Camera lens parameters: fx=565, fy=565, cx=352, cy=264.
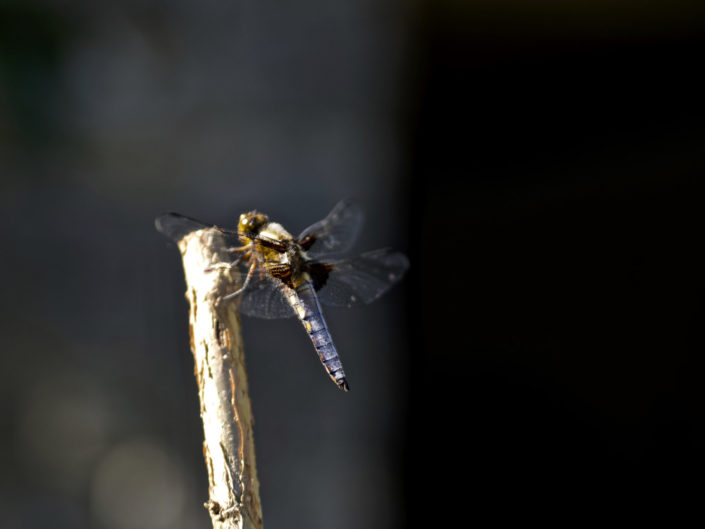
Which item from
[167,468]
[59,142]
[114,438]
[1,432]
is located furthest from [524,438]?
[59,142]

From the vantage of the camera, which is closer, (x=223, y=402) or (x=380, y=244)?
(x=223, y=402)

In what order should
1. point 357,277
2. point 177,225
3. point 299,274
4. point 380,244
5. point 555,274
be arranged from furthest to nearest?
point 380,244, point 555,274, point 357,277, point 299,274, point 177,225

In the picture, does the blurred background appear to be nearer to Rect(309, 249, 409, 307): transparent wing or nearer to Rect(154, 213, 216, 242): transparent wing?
Rect(309, 249, 409, 307): transparent wing

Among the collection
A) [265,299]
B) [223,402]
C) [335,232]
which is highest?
[335,232]

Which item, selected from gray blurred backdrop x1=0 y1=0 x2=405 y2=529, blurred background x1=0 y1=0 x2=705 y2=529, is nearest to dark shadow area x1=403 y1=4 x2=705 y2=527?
blurred background x1=0 y1=0 x2=705 y2=529

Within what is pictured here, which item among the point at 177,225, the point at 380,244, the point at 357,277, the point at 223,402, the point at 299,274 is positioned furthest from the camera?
the point at 380,244

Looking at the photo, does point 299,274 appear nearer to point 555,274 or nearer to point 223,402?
point 223,402

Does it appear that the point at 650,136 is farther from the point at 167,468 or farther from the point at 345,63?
the point at 167,468

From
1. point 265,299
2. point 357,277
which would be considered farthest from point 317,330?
point 357,277
